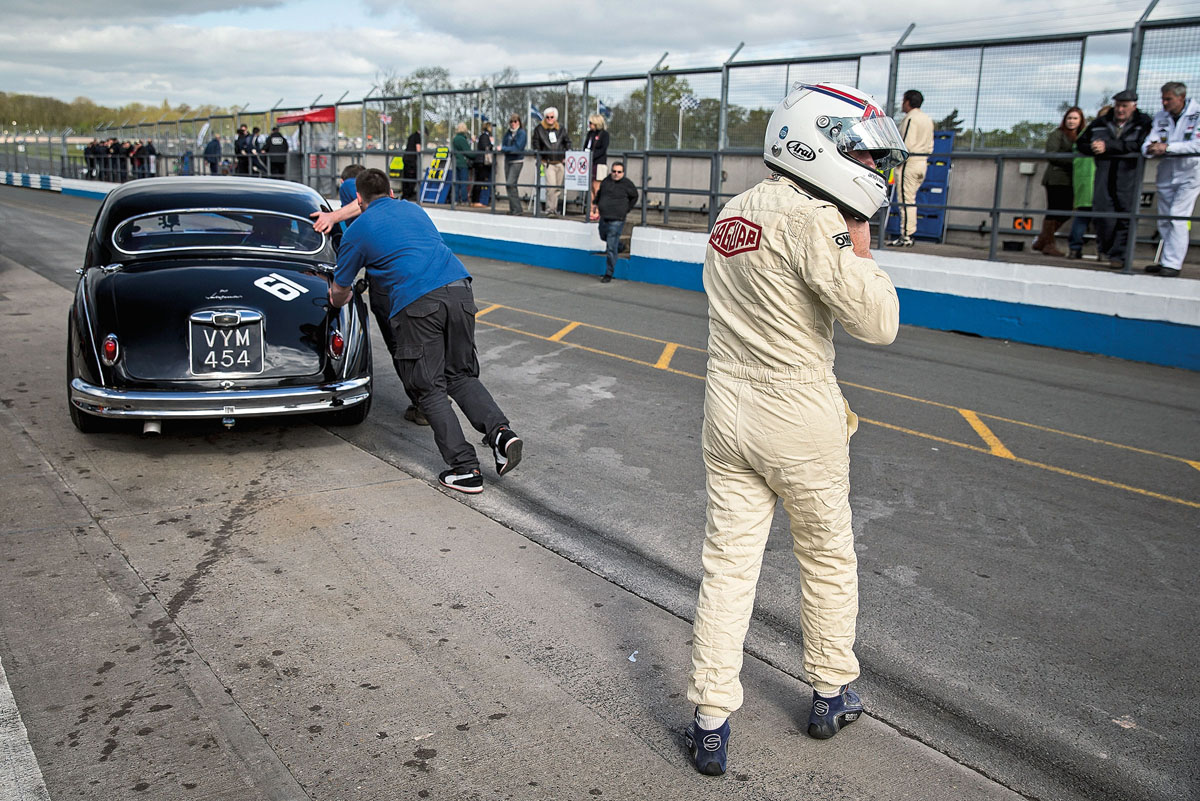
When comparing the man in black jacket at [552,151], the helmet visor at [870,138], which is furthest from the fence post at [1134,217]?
the man in black jacket at [552,151]

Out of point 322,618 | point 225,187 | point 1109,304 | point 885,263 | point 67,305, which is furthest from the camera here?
point 885,263

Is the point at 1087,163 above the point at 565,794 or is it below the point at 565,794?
above

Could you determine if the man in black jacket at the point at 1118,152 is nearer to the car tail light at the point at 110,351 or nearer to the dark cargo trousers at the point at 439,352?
the dark cargo trousers at the point at 439,352

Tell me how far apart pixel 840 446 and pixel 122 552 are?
11.3 ft

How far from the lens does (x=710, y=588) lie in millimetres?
3014

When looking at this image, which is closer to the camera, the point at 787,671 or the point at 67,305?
the point at 787,671

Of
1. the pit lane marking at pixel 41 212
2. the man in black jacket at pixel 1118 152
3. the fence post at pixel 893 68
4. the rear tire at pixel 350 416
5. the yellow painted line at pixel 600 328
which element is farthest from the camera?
the pit lane marking at pixel 41 212

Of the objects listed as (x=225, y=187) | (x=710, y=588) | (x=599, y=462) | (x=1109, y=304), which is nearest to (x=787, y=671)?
(x=710, y=588)

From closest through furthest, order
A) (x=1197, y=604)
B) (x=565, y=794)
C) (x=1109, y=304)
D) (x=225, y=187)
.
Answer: (x=565, y=794), (x=1197, y=604), (x=225, y=187), (x=1109, y=304)

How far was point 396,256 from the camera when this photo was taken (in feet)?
18.7

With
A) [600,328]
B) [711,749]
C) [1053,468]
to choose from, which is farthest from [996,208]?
[711,749]

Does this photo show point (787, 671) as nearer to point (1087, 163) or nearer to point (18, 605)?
point (18, 605)

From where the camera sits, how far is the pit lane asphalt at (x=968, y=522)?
3.42m

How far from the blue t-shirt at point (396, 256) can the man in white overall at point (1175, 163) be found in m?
8.37
